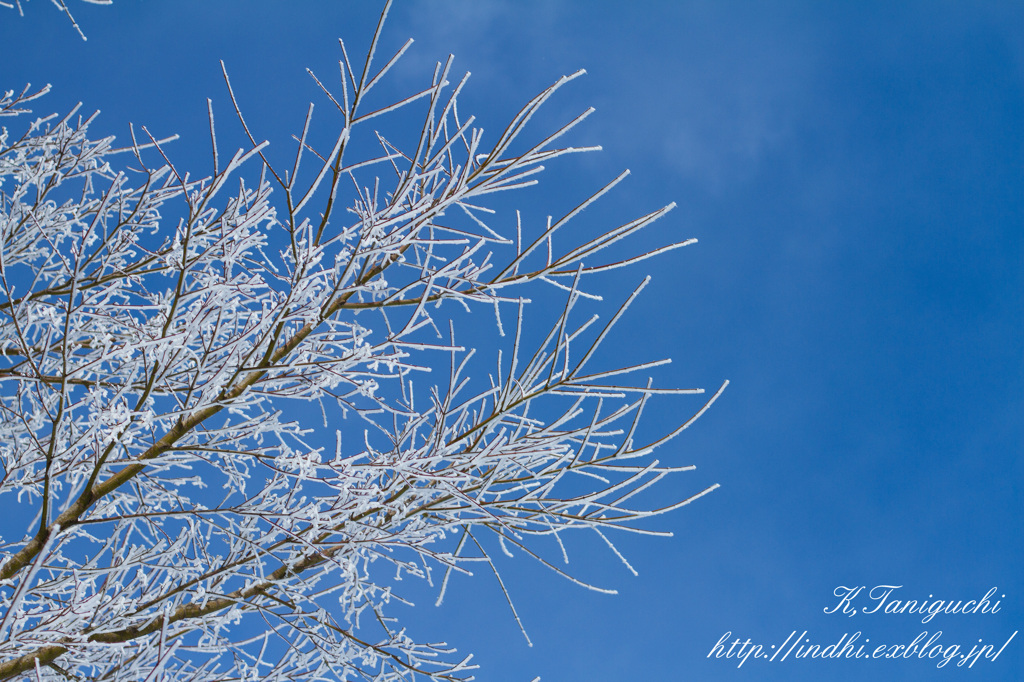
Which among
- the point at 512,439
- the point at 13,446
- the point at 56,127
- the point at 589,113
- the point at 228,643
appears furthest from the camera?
the point at 56,127

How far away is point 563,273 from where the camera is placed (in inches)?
96.7

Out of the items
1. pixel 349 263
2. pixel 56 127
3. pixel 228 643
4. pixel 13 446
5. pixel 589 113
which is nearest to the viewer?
pixel 589 113

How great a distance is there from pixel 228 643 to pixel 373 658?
2.23 feet

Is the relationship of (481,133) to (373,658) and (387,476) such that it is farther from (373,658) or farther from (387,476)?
(373,658)

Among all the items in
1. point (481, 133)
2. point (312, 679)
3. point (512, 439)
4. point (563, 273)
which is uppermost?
point (481, 133)

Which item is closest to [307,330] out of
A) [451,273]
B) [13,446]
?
[451,273]

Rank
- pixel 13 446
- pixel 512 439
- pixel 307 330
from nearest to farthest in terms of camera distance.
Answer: pixel 512 439 < pixel 307 330 < pixel 13 446

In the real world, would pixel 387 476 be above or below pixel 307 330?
below

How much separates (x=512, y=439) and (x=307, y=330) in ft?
3.37

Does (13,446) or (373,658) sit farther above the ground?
(13,446)

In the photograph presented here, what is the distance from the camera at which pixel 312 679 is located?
3.09 m

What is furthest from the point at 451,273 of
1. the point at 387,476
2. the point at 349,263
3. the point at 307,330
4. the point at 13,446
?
the point at 13,446

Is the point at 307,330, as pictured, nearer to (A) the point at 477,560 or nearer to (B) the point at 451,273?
(B) the point at 451,273

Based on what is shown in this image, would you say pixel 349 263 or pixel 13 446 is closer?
pixel 349 263
